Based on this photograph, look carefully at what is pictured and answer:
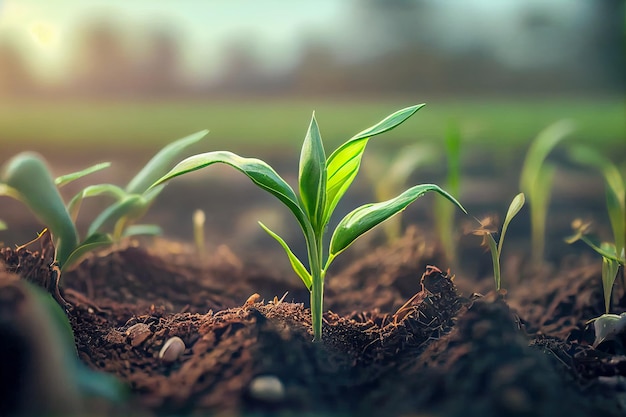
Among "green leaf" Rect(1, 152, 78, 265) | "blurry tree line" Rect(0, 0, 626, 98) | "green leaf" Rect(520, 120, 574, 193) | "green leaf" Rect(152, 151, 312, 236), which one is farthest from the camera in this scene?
"blurry tree line" Rect(0, 0, 626, 98)

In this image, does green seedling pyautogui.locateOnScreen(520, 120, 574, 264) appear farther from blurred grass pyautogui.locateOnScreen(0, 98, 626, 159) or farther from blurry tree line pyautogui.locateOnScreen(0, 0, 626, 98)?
blurry tree line pyautogui.locateOnScreen(0, 0, 626, 98)

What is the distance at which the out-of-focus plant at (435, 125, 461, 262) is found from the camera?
4.13 feet

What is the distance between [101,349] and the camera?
0.76m

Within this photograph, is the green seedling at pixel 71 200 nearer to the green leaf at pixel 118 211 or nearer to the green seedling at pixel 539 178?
the green leaf at pixel 118 211

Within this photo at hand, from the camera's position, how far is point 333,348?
743 mm

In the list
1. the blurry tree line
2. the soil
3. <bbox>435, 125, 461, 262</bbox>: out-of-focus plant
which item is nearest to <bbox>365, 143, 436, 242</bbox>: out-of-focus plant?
<bbox>435, 125, 461, 262</bbox>: out-of-focus plant

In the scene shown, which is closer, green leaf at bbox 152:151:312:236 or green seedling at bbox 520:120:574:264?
green leaf at bbox 152:151:312:236

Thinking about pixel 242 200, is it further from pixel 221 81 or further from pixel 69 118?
pixel 69 118

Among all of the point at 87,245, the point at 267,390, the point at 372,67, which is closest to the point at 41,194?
the point at 87,245

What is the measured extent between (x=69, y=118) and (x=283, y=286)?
3.88 ft

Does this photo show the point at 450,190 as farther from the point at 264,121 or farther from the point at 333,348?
the point at 264,121

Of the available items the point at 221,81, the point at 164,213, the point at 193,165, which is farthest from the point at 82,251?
the point at 221,81

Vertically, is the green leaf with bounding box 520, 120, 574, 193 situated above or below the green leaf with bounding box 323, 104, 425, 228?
below

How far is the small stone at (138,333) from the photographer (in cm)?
76
